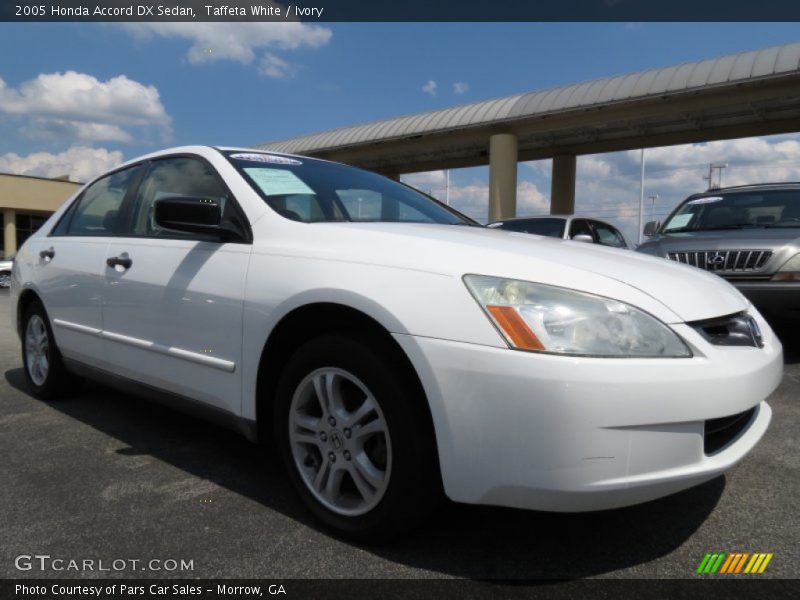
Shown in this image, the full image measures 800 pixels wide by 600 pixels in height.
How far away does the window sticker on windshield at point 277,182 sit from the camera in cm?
267

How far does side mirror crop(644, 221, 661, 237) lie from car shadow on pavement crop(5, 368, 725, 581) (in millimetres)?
4711

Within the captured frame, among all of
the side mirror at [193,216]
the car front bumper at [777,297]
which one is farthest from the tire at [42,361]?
the car front bumper at [777,297]

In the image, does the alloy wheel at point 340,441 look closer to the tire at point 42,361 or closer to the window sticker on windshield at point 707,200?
the tire at point 42,361

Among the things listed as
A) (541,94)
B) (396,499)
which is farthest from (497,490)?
(541,94)

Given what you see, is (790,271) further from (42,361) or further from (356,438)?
(42,361)

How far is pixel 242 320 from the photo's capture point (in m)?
2.36

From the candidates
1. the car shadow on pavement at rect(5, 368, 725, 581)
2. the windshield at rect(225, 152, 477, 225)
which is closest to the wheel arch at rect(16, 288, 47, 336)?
the car shadow on pavement at rect(5, 368, 725, 581)

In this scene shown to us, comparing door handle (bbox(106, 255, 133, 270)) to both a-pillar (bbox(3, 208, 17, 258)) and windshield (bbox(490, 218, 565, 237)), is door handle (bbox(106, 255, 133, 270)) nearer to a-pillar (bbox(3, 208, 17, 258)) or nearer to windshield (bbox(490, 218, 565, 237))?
windshield (bbox(490, 218, 565, 237))

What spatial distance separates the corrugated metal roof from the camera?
12.8m

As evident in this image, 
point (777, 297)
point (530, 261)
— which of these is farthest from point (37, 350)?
point (777, 297)

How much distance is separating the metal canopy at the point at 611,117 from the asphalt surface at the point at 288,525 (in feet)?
41.8

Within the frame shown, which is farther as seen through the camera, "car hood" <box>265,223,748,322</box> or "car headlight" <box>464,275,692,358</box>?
"car hood" <box>265,223,748,322</box>

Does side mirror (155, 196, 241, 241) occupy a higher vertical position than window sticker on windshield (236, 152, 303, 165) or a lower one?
lower

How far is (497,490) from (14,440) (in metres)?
2.72
